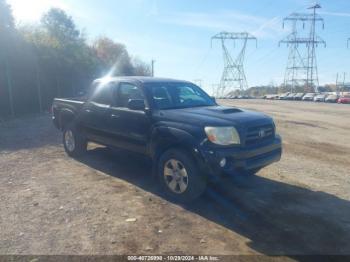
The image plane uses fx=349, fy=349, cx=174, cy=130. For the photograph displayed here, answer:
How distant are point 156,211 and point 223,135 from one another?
1462 mm


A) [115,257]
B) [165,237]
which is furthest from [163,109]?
[115,257]

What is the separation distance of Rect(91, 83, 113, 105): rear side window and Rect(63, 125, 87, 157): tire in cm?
102

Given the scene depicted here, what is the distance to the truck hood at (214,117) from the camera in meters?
5.14

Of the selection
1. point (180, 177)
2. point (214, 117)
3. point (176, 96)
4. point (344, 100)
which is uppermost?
point (176, 96)

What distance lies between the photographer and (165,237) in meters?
4.23

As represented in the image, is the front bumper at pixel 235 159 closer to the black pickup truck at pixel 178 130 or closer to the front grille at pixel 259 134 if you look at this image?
the black pickup truck at pixel 178 130

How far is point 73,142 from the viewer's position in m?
7.89

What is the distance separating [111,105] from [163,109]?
133 cm

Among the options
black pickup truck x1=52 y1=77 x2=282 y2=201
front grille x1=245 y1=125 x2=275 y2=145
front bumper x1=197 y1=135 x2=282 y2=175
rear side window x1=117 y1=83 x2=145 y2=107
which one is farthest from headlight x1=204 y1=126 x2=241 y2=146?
rear side window x1=117 y1=83 x2=145 y2=107

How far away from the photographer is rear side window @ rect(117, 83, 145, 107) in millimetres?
6363

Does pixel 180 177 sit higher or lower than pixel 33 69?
lower

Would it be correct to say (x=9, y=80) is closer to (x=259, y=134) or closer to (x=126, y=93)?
(x=126, y=93)

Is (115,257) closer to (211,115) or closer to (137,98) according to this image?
(211,115)

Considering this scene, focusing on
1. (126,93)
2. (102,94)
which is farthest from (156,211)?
(102,94)
